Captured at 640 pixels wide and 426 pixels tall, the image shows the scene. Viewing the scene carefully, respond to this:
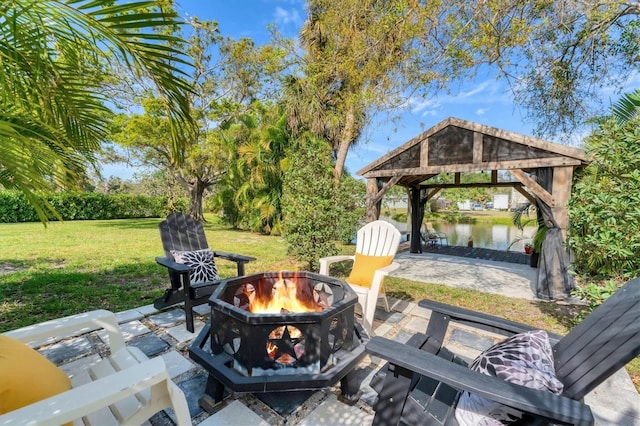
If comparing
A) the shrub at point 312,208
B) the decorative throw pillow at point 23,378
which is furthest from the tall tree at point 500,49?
the decorative throw pillow at point 23,378

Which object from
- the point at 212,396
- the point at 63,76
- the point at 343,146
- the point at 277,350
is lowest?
the point at 212,396

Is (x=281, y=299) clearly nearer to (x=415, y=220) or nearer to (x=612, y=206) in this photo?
(x=612, y=206)

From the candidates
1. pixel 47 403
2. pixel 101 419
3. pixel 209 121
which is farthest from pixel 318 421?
pixel 209 121

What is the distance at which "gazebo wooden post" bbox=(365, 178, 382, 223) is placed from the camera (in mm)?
6574

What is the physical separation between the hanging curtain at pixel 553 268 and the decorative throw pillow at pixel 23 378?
5.53 metres

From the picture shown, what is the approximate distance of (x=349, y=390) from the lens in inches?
76.2

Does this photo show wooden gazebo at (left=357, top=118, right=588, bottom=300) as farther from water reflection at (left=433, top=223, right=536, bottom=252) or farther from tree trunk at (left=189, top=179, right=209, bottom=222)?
tree trunk at (left=189, top=179, right=209, bottom=222)

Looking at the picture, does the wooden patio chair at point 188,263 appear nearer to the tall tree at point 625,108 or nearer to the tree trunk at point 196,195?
the tall tree at point 625,108

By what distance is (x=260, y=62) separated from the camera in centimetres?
1318

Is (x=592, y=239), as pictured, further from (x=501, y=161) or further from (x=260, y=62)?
(x=260, y=62)

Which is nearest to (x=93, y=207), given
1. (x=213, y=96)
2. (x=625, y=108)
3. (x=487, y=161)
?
(x=213, y=96)

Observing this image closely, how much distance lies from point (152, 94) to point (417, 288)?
11.6 m

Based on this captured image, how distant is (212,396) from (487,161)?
5447 mm

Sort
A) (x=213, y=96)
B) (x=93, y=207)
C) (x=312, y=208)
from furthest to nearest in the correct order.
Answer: (x=93, y=207) → (x=213, y=96) → (x=312, y=208)
